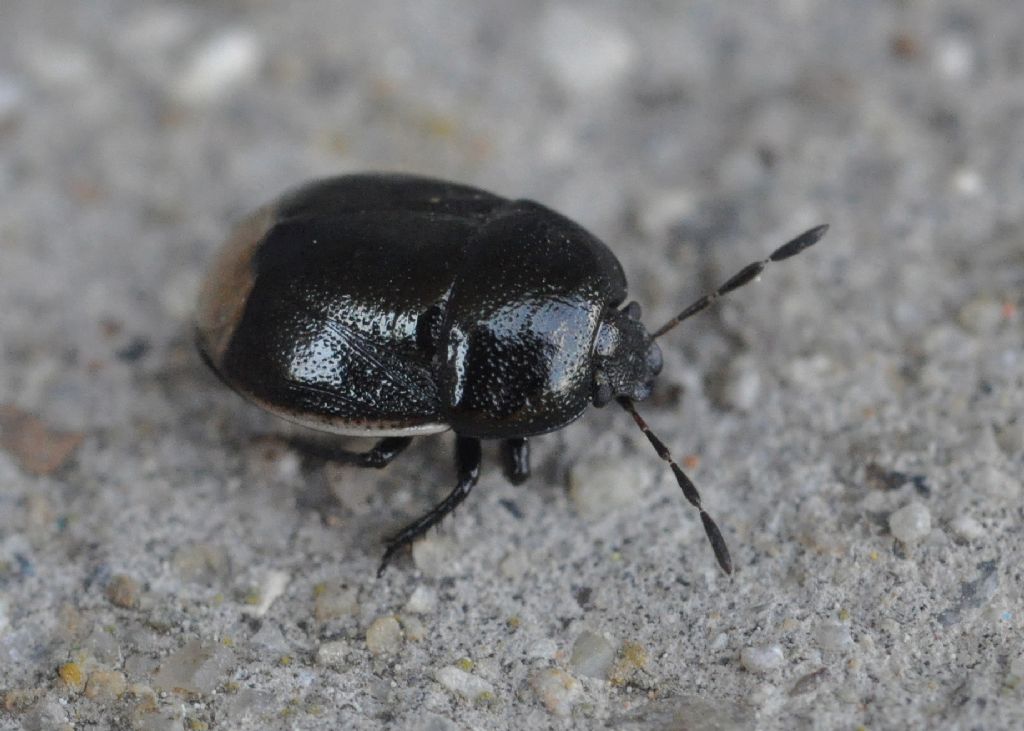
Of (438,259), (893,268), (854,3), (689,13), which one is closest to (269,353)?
(438,259)

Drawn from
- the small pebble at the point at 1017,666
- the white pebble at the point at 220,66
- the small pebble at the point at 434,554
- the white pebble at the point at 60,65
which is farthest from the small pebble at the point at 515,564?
the white pebble at the point at 60,65

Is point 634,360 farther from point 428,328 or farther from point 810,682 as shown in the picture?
point 810,682

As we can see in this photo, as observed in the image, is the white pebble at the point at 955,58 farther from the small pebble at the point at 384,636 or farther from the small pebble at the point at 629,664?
the small pebble at the point at 384,636

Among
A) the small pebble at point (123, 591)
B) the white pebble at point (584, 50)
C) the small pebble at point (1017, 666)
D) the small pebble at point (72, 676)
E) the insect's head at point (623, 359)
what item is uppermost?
the white pebble at point (584, 50)

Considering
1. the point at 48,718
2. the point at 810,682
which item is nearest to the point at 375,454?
the point at 48,718

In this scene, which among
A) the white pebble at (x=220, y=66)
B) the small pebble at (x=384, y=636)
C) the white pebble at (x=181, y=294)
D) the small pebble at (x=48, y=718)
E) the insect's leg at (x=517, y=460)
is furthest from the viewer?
the white pebble at (x=220, y=66)

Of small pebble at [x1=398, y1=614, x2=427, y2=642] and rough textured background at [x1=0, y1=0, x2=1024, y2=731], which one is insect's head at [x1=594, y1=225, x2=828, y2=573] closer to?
rough textured background at [x1=0, y1=0, x2=1024, y2=731]

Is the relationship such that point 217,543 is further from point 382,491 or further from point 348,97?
point 348,97

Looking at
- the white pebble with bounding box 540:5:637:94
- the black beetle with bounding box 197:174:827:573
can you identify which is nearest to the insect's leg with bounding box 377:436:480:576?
the black beetle with bounding box 197:174:827:573
